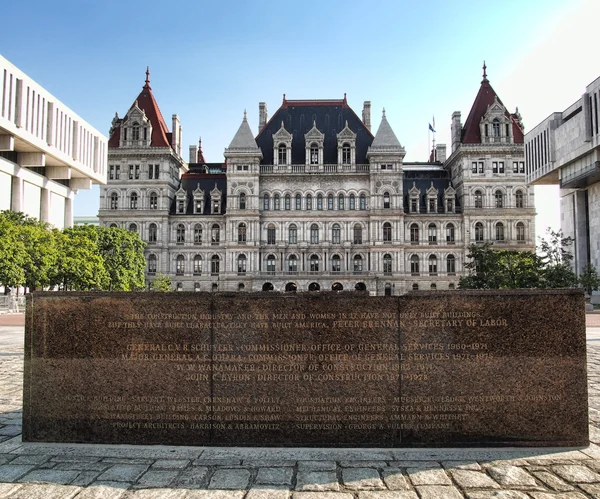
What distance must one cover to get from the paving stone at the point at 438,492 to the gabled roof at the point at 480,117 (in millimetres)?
58670

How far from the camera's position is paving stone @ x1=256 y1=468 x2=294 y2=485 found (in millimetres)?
4895

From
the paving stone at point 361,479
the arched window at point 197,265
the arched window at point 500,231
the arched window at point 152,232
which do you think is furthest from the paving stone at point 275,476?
the arched window at point 500,231

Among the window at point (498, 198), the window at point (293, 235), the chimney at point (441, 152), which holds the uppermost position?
the chimney at point (441, 152)

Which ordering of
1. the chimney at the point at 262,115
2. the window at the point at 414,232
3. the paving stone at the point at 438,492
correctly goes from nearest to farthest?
1. the paving stone at the point at 438,492
2. the window at the point at 414,232
3. the chimney at the point at 262,115

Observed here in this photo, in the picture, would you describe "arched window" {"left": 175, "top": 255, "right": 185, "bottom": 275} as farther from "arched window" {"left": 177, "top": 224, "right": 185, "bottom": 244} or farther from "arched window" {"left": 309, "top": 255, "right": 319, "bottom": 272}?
"arched window" {"left": 309, "top": 255, "right": 319, "bottom": 272}

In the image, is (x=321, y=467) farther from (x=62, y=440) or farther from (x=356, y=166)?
(x=356, y=166)

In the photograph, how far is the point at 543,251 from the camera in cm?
4112

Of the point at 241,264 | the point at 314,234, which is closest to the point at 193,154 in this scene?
the point at 241,264

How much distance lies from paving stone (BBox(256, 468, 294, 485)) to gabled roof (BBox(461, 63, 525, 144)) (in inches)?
2314

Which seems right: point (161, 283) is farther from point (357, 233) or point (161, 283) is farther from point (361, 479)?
point (361, 479)

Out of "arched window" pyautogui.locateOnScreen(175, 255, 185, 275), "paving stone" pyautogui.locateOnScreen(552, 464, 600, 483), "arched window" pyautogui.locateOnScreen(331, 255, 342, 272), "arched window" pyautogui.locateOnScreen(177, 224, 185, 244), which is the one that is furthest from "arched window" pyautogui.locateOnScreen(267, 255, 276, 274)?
"paving stone" pyautogui.locateOnScreen(552, 464, 600, 483)

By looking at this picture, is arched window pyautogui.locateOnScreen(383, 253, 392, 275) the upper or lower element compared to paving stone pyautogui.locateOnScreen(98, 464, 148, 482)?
upper

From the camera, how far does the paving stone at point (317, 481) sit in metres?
4.74

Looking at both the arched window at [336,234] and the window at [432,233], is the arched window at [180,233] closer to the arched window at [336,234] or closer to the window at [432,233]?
the arched window at [336,234]
